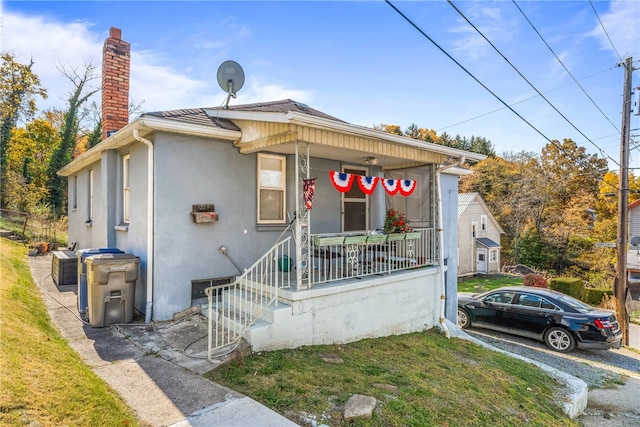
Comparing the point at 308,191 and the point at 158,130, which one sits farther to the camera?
the point at 158,130

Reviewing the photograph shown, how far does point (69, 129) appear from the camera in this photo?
22.5 meters

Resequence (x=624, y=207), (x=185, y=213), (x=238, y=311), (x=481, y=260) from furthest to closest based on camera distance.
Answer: (x=481, y=260) < (x=624, y=207) < (x=185, y=213) < (x=238, y=311)

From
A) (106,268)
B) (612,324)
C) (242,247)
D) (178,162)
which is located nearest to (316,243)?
(242,247)

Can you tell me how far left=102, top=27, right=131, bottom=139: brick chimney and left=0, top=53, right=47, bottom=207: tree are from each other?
1402 centimetres

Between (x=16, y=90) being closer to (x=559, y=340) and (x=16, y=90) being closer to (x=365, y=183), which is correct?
(x=365, y=183)

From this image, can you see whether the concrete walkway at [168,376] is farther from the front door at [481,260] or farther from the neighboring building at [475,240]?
the front door at [481,260]

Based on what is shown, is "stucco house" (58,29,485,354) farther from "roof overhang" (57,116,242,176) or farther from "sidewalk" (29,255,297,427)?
"sidewalk" (29,255,297,427)

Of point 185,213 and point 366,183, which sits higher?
point 366,183

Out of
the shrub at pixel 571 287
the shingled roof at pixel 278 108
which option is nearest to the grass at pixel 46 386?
the shingled roof at pixel 278 108

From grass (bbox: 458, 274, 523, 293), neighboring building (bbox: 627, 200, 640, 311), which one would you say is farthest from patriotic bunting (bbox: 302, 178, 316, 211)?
neighboring building (bbox: 627, 200, 640, 311)

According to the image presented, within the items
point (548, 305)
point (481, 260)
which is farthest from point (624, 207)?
point (481, 260)

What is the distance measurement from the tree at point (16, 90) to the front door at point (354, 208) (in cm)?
1898

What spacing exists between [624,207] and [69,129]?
96.8ft

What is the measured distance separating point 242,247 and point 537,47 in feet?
25.4
